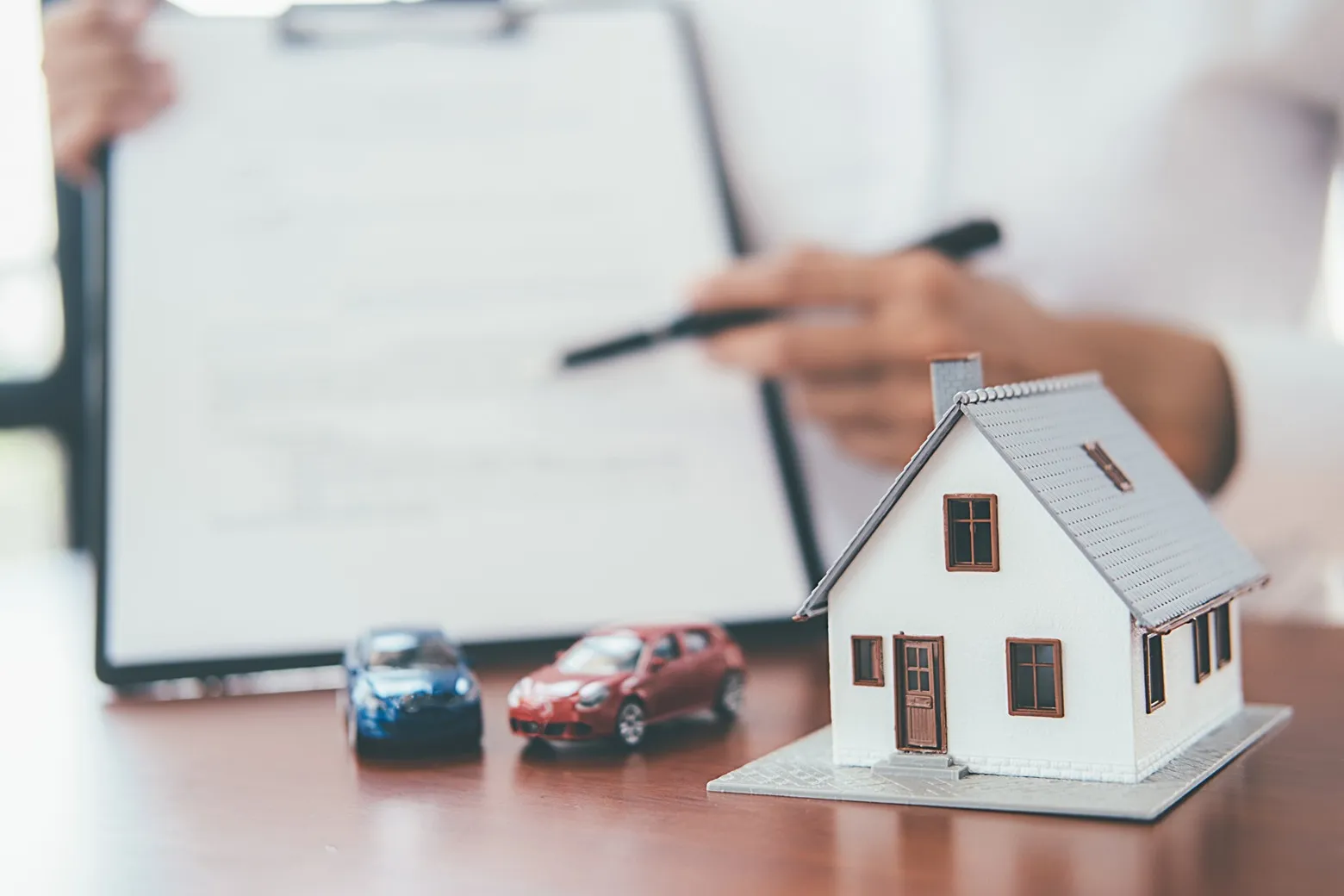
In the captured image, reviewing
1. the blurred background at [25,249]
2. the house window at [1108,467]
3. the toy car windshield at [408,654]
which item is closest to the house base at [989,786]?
the house window at [1108,467]

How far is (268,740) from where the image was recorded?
1271 mm

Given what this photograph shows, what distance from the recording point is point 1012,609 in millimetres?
1030

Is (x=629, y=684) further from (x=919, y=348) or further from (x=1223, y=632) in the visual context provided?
(x=919, y=348)

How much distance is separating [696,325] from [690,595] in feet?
1.17

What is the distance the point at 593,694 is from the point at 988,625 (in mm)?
348

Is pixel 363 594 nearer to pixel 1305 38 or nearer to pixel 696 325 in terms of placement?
pixel 696 325

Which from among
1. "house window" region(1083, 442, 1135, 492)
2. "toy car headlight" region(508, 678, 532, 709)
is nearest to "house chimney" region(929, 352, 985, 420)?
"house window" region(1083, 442, 1135, 492)

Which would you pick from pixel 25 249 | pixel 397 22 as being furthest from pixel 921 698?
pixel 25 249

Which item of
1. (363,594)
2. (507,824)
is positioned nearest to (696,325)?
(363,594)

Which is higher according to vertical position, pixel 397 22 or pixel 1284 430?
pixel 397 22

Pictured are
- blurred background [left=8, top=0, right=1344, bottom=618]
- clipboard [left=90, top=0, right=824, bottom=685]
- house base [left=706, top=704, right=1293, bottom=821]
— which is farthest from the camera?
blurred background [left=8, top=0, right=1344, bottom=618]

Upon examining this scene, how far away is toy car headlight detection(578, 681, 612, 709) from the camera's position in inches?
45.0

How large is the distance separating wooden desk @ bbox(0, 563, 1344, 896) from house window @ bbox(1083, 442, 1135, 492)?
0.24m

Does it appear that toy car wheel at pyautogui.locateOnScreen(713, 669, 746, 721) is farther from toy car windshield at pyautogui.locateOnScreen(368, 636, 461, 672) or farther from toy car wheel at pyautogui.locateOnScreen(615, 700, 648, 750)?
toy car windshield at pyautogui.locateOnScreen(368, 636, 461, 672)
